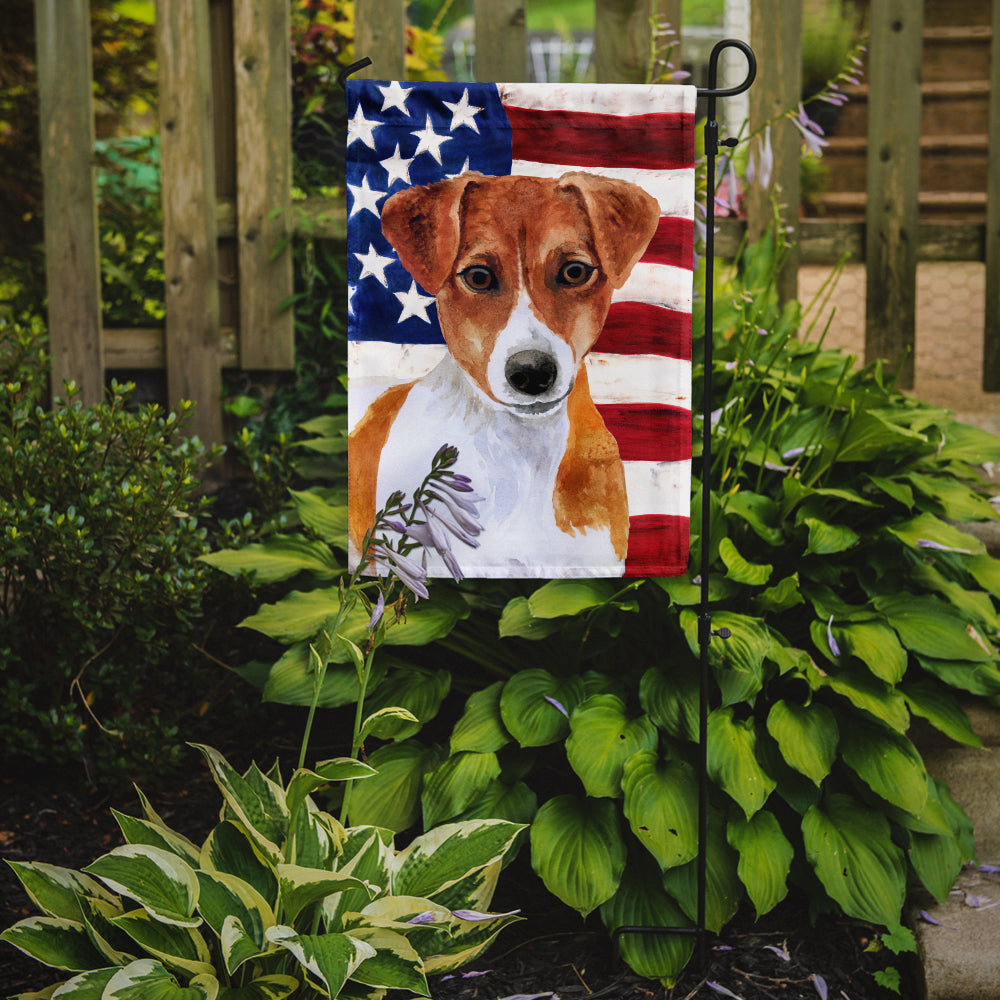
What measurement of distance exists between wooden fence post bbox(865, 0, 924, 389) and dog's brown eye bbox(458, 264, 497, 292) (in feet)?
6.52

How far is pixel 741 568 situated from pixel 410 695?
0.77m

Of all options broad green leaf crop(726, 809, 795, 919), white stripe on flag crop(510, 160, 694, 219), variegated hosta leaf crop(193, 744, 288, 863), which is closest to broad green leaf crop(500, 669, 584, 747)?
broad green leaf crop(726, 809, 795, 919)

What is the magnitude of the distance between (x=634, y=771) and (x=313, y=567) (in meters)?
0.96

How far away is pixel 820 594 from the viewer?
2246 millimetres

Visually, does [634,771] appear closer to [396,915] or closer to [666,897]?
[666,897]

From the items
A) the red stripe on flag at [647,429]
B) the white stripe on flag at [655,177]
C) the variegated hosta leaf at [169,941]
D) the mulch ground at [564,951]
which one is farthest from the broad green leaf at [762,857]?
the white stripe on flag at [655,177]

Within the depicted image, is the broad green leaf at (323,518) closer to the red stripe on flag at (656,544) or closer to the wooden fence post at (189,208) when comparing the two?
the red stripe on flag at (656,544)

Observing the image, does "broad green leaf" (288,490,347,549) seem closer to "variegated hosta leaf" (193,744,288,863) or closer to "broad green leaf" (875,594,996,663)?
"variegated hosta leaf" (193,744,288,863)

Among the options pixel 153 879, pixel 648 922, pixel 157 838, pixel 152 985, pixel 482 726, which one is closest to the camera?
pixel 152 985

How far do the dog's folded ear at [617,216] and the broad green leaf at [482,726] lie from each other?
90 centimetres

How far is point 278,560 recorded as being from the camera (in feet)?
8.05

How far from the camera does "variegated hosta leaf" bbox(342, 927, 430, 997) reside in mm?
1515

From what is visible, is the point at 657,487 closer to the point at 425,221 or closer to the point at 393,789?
the point at 425,221

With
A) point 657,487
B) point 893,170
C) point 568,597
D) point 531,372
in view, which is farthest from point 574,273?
point 893,170
